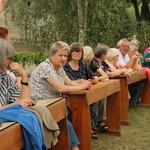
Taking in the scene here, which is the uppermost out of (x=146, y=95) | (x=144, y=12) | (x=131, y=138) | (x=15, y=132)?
(x=144, y=12)

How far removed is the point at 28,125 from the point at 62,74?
1556 mm

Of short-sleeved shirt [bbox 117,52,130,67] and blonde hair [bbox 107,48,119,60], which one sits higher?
blonde hair [bbox 107,48,119,60]

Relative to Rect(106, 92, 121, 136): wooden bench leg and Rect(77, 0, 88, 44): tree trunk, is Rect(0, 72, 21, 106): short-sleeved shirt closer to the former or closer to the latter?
Rect(106, 92, 121, 136): wooden bench leg

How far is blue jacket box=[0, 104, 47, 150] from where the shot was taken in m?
2.29

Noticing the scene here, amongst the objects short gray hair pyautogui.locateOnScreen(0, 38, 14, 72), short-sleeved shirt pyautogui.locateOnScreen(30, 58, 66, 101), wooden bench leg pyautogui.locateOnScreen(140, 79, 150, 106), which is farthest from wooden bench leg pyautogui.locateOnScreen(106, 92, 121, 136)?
short gray hair pyautogui.locateOnScreen(0, 38, 14, 72)

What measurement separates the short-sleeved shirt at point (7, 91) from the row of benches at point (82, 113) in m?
0.24

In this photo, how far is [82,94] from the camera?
3537 mm

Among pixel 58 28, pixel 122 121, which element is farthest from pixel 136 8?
pixel 122 121

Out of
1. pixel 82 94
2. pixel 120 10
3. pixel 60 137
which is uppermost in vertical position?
pixel 120 10

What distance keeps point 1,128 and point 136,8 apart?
15.6 meters

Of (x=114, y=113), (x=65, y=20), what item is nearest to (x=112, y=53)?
(x=114, y=113)

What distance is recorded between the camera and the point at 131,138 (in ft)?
14.5

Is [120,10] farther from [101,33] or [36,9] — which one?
[36,9]

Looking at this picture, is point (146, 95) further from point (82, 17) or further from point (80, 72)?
point (82, 17)
